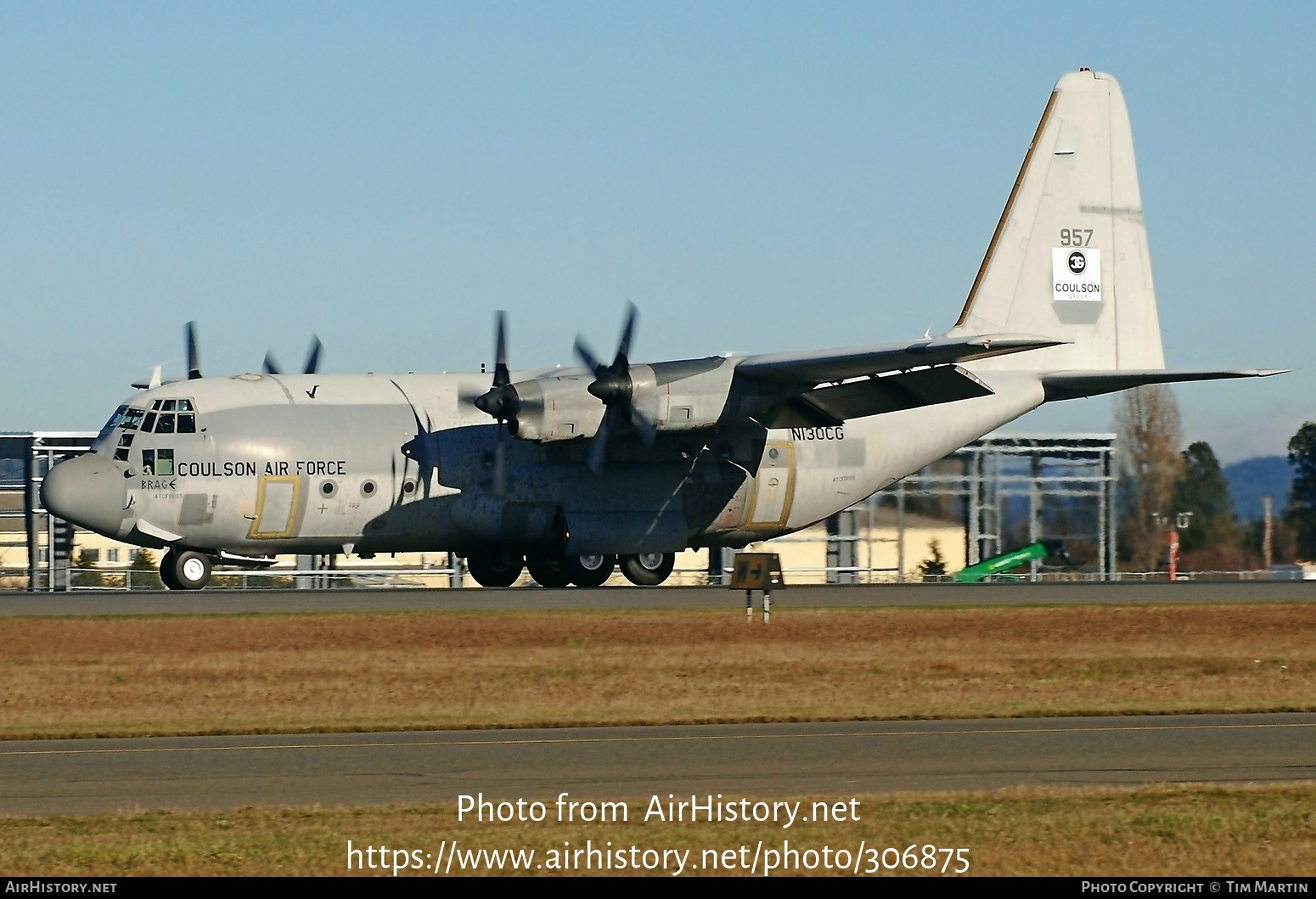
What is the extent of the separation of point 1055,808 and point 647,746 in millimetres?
4350

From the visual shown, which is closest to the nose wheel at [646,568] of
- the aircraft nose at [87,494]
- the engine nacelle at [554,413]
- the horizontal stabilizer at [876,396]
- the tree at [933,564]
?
the horizontal stabilizer at [876,396]

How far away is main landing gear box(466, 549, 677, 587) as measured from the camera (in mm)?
33625

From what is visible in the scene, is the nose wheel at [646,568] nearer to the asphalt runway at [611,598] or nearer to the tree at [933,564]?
the asphalt runway at [611,598]

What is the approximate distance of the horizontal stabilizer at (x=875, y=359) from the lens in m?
27.5

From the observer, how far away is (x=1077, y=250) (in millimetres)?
36000

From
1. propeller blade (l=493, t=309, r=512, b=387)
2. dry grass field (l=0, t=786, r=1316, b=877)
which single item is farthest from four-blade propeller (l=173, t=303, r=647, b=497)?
dry grass field (l=0, t=786, r=1316, b=877)

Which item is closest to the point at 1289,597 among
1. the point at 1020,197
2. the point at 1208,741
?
the point at 1020,197

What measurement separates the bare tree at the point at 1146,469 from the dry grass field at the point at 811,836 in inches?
1520

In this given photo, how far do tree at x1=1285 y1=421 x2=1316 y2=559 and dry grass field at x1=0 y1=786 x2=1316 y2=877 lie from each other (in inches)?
1793

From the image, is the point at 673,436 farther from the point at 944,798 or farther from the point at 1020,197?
the point at 944,798

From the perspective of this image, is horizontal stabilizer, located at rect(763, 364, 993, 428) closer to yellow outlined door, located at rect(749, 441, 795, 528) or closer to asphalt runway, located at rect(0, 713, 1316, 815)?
yellow outlined door, located at rect(749, 441, 795, 528)

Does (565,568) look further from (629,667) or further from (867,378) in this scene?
(629,667)

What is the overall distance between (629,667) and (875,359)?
969 centimetres

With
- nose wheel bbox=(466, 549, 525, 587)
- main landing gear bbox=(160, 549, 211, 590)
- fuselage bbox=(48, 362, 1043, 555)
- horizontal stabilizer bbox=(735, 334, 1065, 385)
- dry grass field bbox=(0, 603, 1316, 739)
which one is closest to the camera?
dry grass field bbox=(0, 603, 1316, 739)
